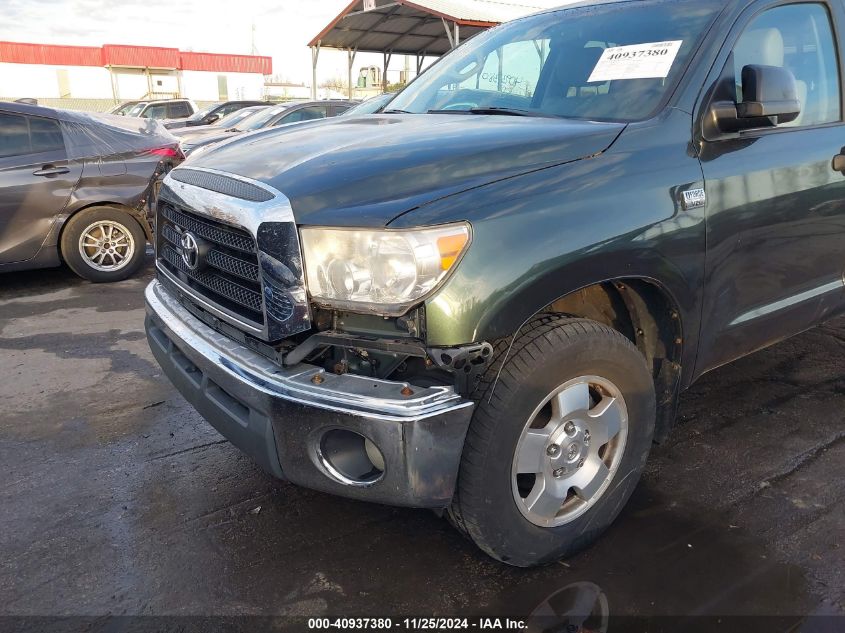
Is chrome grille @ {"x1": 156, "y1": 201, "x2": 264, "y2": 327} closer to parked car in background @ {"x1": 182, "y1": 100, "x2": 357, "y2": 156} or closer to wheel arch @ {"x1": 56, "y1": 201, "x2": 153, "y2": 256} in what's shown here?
wheel arch @ {"x1": 56, "y1": 201, "x2": 153, "y2": 256}

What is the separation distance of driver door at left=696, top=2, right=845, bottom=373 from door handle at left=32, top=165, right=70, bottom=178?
18.2ft

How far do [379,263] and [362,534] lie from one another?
1217 millimetres

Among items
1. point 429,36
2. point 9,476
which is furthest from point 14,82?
point 9,476

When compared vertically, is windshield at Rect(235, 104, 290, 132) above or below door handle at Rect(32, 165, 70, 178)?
above

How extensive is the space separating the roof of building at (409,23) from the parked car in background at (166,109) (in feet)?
15.6

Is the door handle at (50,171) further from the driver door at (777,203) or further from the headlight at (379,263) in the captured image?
the driver door at (777,203)

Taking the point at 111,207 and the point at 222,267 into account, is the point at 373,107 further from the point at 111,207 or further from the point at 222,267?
the point at 111,207

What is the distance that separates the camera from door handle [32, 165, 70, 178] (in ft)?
19.4

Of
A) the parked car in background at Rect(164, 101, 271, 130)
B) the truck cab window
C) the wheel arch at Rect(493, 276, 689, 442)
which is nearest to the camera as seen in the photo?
the wheel arch at Rect(493, 276, 689, 442)

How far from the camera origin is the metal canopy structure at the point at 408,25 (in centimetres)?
1688

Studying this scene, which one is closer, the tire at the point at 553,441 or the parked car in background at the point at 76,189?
the tire at the point at 553,441

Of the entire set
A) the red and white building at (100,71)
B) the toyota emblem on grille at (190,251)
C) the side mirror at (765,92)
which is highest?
the red and white building at (100,71)

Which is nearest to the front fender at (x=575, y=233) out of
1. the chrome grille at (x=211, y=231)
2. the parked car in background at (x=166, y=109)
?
the chrome grille at (x=211, y=231)

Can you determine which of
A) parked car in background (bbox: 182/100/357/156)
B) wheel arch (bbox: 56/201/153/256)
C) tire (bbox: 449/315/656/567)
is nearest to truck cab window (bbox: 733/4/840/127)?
tire (bbox: 449/315/656/567)
